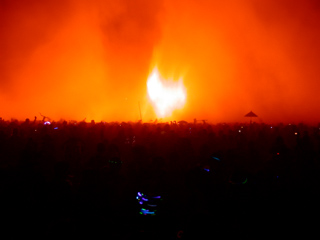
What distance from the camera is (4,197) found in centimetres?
755

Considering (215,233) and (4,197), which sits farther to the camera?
(4,197)

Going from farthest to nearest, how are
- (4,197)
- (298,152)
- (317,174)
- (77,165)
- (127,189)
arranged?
1. (298,152)
2. (77,165)
3. (317,174)
4. (127,189)
5. (4,197)

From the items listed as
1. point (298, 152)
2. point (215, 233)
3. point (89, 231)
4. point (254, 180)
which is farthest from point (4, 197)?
point (298, 152)

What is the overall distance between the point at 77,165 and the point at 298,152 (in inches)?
425

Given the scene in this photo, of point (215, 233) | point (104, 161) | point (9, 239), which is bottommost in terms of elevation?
point (9, 239)

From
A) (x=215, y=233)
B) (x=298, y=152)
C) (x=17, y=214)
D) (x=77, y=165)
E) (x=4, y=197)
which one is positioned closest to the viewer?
(x=215, y=233)

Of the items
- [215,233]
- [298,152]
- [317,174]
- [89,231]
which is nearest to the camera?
[215,233]

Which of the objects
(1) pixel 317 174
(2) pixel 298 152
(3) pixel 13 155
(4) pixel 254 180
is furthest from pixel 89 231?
(2) pixel 298 152

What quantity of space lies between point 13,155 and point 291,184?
1320cm

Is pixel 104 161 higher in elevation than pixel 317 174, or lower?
higher

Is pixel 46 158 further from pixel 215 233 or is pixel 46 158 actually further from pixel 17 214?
pixel 215 233

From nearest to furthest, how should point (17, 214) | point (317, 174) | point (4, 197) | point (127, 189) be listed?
point (17, 214) → point (4, 197) → point (127, 189) → point (317, 174)

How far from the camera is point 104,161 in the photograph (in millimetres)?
10523

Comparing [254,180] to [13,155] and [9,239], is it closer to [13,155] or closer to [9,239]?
[9,239]
